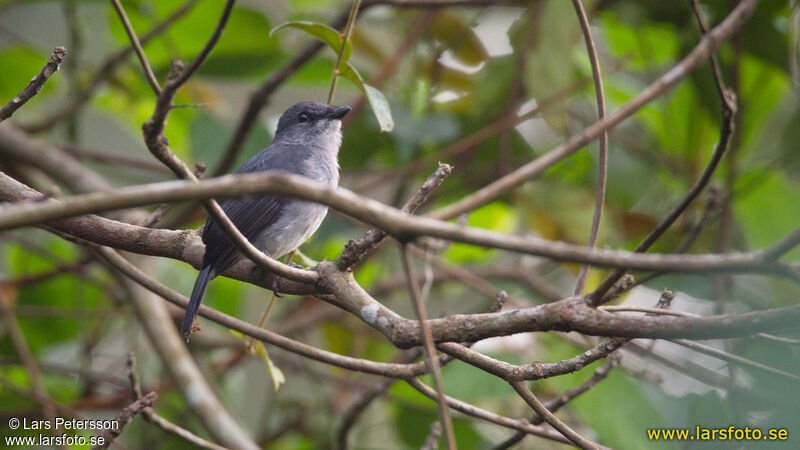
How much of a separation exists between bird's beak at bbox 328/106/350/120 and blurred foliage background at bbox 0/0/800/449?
0.34 m

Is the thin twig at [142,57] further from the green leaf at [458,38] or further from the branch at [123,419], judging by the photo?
the green leaf at [458,38]

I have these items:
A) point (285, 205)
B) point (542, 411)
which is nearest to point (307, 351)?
point (542, 411)

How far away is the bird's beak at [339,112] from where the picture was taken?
11.6 ft

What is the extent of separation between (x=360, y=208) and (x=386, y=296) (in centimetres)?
315

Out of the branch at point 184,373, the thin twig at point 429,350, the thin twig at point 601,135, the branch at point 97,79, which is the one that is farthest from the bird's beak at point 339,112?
the thin twig at point 429,350

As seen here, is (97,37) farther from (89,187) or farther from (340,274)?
(340,274)

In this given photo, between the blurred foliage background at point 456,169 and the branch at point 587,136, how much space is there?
5.79 ft

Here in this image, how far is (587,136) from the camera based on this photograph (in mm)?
1471

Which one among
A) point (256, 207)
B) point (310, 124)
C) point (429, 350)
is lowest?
point (429, 350)

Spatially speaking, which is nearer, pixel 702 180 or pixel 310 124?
pixel 702 180

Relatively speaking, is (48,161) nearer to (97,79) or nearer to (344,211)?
(97,79)

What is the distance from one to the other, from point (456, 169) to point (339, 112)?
94cm

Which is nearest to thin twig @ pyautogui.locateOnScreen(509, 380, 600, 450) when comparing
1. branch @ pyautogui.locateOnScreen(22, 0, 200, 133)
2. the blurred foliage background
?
the blurred foliage background

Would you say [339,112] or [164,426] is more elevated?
[339,112]
